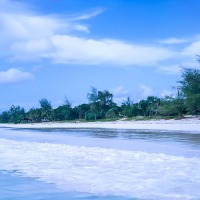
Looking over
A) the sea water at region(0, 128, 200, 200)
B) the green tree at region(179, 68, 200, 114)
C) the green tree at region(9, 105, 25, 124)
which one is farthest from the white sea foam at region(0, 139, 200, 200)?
the green tree at region(9, 105, 25, 124)

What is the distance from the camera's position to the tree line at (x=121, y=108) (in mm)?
46125

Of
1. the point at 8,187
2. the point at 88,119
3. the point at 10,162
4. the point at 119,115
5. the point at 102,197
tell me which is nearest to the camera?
the point at 102,197

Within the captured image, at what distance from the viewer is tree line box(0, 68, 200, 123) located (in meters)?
46.1

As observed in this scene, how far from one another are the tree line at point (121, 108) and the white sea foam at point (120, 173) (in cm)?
3520

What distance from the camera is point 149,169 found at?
8297 millimetres

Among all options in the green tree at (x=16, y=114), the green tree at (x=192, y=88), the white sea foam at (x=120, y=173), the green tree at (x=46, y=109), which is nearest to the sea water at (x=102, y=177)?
the white sea foam at (x=120, y=173)

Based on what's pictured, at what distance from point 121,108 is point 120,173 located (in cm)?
6308

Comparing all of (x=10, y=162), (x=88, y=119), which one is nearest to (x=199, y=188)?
(x=10, y=162)

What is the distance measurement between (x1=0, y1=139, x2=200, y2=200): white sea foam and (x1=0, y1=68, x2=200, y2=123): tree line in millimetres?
35195

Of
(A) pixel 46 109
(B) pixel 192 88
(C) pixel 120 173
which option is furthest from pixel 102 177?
(A) pixel 46 109

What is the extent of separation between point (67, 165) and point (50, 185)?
247 cm

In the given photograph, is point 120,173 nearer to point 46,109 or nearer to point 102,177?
point 102,177

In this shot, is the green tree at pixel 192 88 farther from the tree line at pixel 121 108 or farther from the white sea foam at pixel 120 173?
the white sea foam at pixel 120 173

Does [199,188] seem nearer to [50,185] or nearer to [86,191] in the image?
[86,191]
